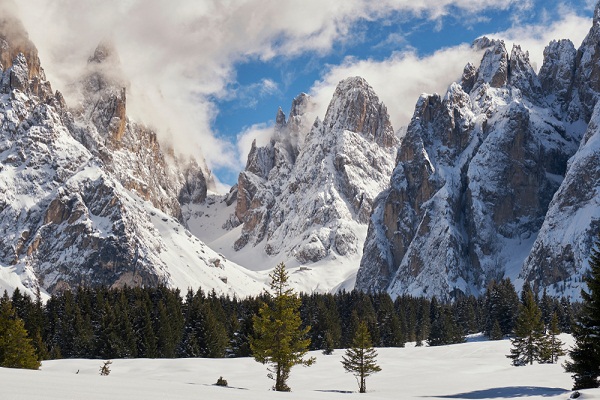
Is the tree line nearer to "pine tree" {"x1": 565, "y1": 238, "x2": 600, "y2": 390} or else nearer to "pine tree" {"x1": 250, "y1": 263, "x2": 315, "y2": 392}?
"pine tree" {"x1": 250, "y1": 263, "x2": 315, "y2": 392}

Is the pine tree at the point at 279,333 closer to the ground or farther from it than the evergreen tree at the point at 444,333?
closer to the ground

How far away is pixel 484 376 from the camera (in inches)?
2226

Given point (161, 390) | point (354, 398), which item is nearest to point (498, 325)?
point (354, 398)

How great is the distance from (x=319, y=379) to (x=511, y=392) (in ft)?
91.6

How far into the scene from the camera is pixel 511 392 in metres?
41.1

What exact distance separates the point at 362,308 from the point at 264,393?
110 m

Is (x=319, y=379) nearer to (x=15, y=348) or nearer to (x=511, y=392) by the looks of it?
(x=511, y=392)

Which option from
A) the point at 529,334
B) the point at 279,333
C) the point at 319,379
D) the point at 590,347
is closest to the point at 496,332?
the point at 529,334

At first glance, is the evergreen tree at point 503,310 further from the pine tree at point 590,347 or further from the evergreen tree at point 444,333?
the pine tree at point 590,347

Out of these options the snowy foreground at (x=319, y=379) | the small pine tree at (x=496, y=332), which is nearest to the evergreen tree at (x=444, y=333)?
the small pine tree at (x=496, y=332)

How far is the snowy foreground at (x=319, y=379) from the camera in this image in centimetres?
2125

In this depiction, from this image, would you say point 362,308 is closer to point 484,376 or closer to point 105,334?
point 105,334

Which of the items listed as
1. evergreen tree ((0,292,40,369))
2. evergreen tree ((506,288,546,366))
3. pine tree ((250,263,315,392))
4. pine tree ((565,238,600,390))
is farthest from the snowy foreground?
evergreen tree ((0,292,40,369))

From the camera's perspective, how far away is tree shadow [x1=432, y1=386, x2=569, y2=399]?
38.8 meters
